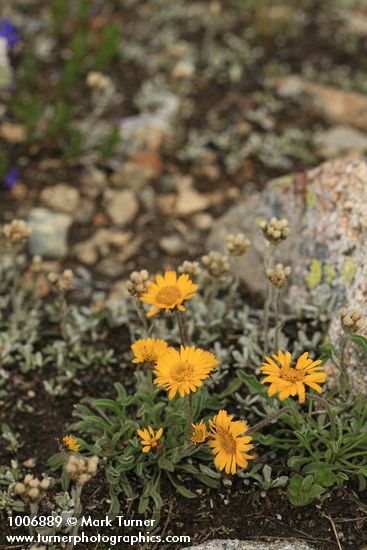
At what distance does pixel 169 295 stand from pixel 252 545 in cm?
119

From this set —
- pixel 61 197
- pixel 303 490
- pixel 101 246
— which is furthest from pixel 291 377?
pixel 61 197

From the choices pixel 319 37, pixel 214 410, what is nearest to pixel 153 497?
pixel 214 410

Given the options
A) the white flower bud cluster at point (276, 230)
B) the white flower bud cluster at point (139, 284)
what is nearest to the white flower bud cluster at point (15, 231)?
the white flower bud cluster at point (139, 284)

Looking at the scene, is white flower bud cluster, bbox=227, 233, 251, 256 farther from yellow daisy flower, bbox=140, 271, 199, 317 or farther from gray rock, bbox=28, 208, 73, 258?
gray rock, bbox=28, 208, 73, 258

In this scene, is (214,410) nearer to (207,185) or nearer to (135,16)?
(207,185)

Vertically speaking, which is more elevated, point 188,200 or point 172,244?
point 188,200

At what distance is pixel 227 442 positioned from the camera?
323cm

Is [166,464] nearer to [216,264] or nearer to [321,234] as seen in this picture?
[216,264]

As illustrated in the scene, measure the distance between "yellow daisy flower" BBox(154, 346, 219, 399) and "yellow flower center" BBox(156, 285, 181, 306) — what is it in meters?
0.23

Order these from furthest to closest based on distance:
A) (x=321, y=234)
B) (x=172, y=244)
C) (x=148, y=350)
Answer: (x=172, y=244)
(x=321, y=234)
(x=148, y=350)

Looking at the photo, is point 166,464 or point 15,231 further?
point 15,231

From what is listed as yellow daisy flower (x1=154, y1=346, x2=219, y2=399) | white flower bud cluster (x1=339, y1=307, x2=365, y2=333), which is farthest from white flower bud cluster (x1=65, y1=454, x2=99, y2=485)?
white flower bud cluster (x1=339, y1=307, x2=365, y2=333)

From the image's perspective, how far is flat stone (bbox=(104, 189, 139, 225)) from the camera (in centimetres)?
593

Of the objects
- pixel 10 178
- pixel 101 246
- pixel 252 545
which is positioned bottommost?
pixel 252 545
